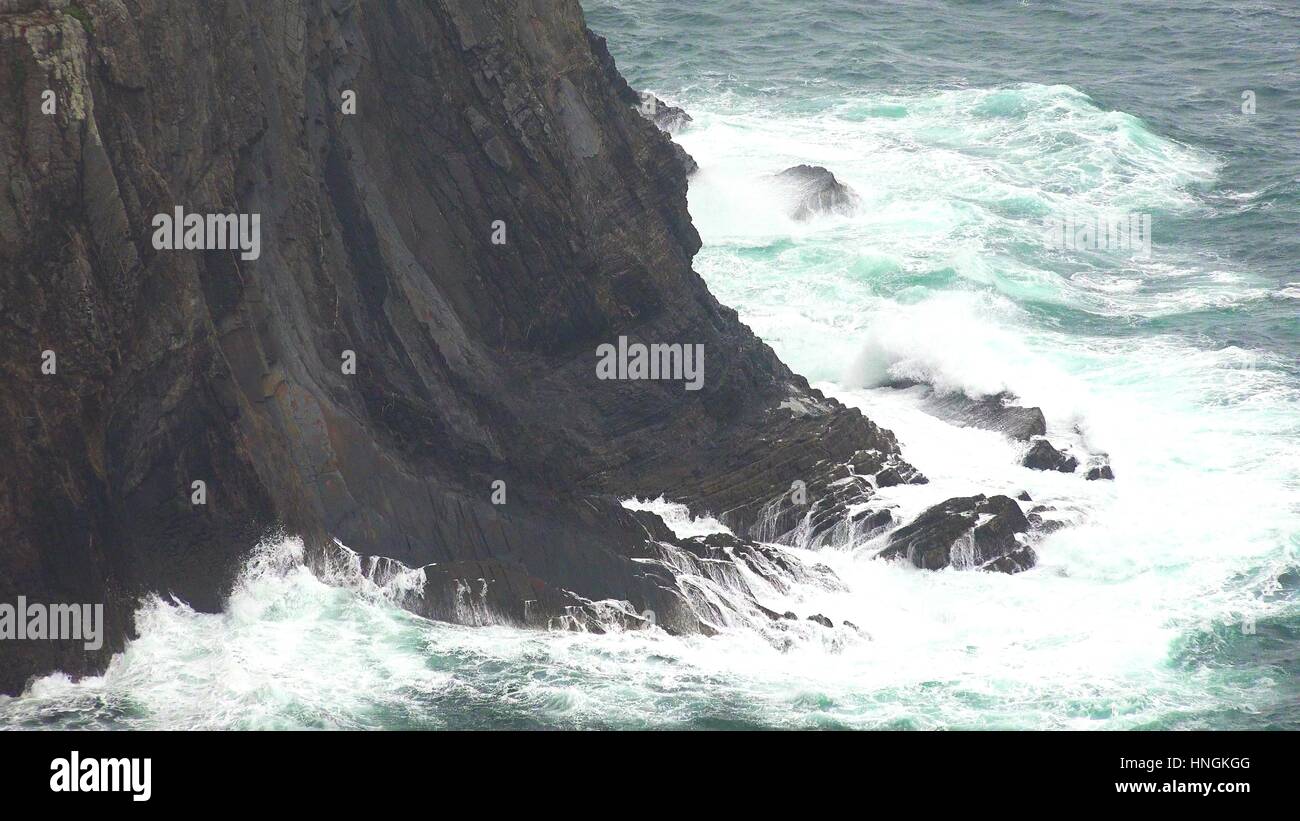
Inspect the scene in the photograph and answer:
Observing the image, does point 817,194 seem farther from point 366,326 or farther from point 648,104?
point 366,326

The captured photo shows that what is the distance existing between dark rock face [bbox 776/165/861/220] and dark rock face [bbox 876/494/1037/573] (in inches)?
865

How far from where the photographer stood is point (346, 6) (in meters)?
37.0

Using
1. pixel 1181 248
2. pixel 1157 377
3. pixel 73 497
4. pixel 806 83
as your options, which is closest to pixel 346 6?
pixel 73 497

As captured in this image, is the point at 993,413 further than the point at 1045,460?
Yes

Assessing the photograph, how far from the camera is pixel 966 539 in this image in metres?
38.8

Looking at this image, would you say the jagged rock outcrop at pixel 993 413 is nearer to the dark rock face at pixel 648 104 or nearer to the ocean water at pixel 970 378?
the ocean water at pixel 970 378

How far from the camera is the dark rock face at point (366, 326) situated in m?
30.5

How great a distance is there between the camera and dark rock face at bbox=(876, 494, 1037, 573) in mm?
38531

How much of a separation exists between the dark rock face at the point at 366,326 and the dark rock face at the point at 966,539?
1.57m

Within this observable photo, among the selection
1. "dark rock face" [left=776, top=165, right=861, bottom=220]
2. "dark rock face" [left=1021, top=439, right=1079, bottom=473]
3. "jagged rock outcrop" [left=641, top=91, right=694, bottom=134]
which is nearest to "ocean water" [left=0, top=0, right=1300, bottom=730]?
"dark rock face" [left=1021, top=439, right=1079, bottom=473]

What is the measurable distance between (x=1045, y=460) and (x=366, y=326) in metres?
16.6

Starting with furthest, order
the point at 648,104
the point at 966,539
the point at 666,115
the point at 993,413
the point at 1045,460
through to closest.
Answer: the point at 648,104, the point at 666,115, the point at 993,413, the point at 1045,460, the point at 966,539

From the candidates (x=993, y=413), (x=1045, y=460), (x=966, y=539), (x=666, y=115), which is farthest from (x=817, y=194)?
(x=966, y=539)

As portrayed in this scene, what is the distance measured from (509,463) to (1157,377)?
69.3 ft
